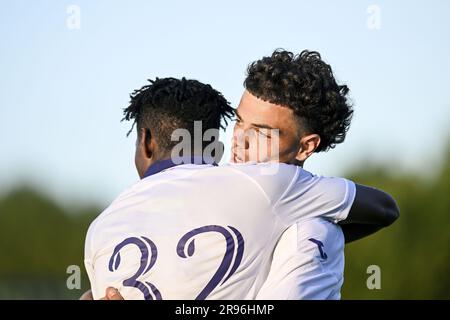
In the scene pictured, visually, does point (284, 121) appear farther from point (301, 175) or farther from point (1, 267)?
point (1, 267)

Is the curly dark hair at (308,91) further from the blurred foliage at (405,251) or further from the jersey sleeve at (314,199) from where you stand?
the blurred foliage at (405,251)

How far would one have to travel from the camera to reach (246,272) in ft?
15.5

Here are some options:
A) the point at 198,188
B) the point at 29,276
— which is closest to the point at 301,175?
the point at 198,188

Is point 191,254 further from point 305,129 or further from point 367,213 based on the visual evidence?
point 305,129

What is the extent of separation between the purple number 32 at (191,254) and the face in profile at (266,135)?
3.12 feet

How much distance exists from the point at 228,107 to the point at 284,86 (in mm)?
597

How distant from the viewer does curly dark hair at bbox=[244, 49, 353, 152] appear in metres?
5.76

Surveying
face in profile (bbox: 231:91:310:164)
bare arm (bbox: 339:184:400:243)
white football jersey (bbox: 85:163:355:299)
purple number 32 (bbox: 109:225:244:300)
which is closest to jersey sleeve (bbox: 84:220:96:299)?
white football jersey (bbox: 85:163:355:299)

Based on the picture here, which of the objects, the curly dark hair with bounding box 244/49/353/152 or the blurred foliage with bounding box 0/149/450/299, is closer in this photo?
the curly dark hair with bounding box 244/49/353/152

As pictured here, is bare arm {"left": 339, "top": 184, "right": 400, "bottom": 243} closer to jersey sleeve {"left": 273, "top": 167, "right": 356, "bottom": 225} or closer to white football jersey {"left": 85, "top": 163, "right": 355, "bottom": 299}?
jersey sleeve {"left": 273, "top": 167, "right": 356, "bottom": 225}

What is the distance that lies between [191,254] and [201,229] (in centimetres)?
13

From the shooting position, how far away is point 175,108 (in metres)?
5.14

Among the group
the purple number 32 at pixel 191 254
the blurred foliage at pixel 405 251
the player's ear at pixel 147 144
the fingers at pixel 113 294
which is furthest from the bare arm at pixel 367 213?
the blurred foliage at pixel 405 251

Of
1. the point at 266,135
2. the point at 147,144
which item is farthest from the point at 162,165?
the point at 266,135
